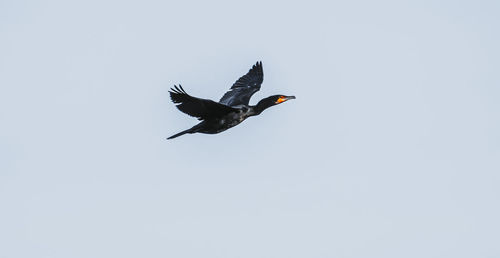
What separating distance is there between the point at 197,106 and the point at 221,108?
984mm

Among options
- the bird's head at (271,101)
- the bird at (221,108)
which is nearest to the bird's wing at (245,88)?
the bird at (221,108)

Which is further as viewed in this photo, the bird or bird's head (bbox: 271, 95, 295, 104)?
bird's head (bbox: 271, 95, 295, 104)

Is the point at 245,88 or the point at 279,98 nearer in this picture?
the point at 279,98

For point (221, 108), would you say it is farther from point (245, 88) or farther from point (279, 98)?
point (245, 88)

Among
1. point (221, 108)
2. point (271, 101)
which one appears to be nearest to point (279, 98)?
point (271, 101)

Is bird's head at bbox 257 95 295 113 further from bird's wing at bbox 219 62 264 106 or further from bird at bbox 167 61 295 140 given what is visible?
bird's wing at bbox 219 62 264 106

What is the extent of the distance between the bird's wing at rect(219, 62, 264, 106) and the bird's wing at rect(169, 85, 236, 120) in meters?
2.96

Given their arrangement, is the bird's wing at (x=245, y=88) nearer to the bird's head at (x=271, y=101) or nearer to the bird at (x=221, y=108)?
the bird at (x=221, y=108)

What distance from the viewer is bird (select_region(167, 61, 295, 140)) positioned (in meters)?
27.5

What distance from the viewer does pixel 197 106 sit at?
2808 cm

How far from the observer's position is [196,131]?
97.7 feet

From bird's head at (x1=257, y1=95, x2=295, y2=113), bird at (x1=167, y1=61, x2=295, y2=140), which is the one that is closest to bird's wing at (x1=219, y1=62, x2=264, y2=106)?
bird at (x1=167, y1=61, x2=295, y2=140)

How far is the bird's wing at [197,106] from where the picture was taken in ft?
88.9

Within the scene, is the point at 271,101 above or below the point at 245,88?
below
